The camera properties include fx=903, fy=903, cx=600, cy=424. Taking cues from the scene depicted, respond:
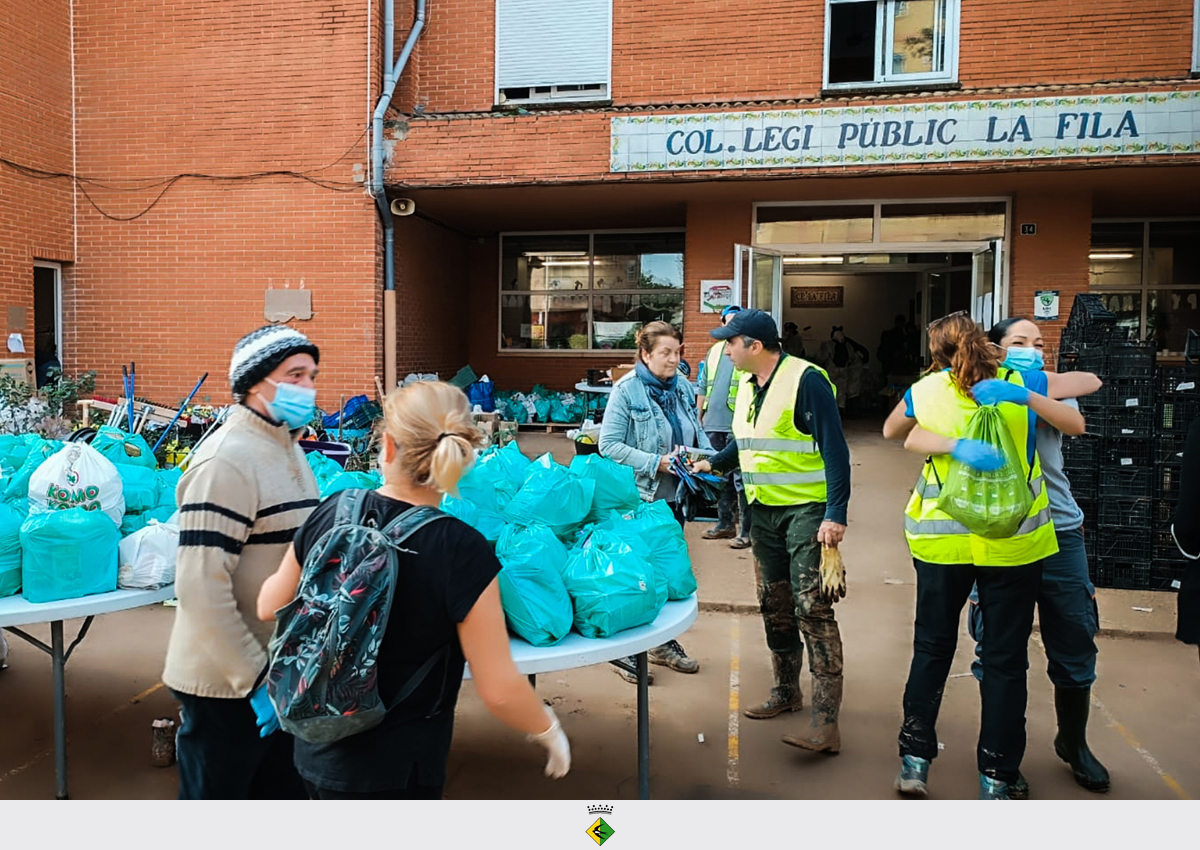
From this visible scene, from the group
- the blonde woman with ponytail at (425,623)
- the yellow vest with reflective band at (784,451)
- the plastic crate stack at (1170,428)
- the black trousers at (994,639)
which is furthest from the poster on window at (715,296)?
the blonde woman with ponytail at (425,623)

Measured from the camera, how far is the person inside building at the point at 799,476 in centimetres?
385

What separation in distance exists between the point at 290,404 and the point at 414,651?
91 cm

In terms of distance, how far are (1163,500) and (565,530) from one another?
206 inches

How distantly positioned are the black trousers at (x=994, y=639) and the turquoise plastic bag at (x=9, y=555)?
336 cm

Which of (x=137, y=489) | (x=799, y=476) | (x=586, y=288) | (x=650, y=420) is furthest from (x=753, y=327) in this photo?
(x=586, y=288)

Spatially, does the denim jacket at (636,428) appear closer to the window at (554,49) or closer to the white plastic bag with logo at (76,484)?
the white plastic bag with logo at (76,484)

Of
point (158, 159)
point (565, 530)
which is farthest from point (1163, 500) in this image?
point (158, 159)

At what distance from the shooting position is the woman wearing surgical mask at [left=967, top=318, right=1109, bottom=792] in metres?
3.62

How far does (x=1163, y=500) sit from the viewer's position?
651cm

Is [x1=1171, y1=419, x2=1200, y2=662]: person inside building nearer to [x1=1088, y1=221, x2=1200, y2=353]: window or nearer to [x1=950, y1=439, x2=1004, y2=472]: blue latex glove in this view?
[x1=950, y1=439, x2=1004, y2=472]: blue latex glove

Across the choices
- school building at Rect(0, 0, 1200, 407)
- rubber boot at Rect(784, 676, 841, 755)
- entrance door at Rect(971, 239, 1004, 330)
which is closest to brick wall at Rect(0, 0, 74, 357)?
school building at Rect(0, 0, 1200, 407)

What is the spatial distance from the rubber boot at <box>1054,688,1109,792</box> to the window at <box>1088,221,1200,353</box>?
35.6 ft

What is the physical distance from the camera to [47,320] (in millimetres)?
11789

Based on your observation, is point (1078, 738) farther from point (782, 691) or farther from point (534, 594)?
point (534, 594)
